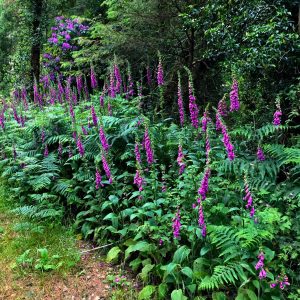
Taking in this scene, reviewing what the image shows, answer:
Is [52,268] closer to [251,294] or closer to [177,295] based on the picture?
[177,295]

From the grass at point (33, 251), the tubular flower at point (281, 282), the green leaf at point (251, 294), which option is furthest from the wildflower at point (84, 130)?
the tubular flower at point (281, 282)

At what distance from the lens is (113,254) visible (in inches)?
164

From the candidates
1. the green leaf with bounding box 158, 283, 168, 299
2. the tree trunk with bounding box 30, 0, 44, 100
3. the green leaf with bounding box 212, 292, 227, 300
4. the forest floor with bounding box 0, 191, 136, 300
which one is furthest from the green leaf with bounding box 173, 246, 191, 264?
the tree trunk with bounding box 30, 0, 44, 100

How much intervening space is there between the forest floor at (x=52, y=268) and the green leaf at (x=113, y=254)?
12 centimetres

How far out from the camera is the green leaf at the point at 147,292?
11.5 feet

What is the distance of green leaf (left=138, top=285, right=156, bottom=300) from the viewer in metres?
3.50

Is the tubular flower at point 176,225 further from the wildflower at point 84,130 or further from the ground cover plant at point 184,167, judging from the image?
the wildflower at point 84,130

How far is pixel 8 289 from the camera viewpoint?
3.82 m

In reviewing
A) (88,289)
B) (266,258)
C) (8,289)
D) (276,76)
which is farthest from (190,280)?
(276,76)

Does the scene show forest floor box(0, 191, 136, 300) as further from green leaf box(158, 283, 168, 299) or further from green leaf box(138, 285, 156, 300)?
green leaf box(158, 283, 168, 299)

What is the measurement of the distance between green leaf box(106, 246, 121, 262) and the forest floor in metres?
0.12

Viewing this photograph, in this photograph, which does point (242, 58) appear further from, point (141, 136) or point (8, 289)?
point (8, 289)

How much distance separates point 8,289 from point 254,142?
11.3 ft

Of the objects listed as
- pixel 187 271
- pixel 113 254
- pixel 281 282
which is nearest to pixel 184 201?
pixel 187 271
